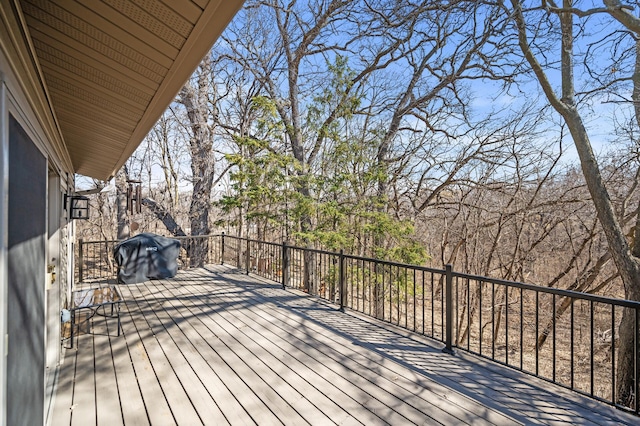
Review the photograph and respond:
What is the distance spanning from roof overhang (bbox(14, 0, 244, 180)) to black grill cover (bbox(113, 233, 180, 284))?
14.5 ft

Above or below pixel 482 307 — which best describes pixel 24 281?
above

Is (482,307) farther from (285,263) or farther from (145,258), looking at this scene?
(145,258)

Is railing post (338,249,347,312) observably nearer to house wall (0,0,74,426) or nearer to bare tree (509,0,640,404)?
house wall (0,0,74,426)

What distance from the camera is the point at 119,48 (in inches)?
60.4

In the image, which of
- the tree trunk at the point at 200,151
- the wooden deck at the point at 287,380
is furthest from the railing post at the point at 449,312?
the tree trunk at the point at 200,151

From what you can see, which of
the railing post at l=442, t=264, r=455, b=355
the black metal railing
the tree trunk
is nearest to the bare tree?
the black metal railing

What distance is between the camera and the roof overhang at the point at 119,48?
1.22 metres

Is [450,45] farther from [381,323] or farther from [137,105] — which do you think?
[137,105]

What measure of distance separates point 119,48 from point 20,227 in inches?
34.8

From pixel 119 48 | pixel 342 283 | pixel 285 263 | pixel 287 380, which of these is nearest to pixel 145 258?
pixel 285 263

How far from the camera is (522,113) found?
7492mm

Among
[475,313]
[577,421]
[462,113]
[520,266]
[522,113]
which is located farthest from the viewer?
[475,313]

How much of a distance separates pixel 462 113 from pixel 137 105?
815 cm

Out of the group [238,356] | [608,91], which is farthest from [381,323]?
[608,91]
